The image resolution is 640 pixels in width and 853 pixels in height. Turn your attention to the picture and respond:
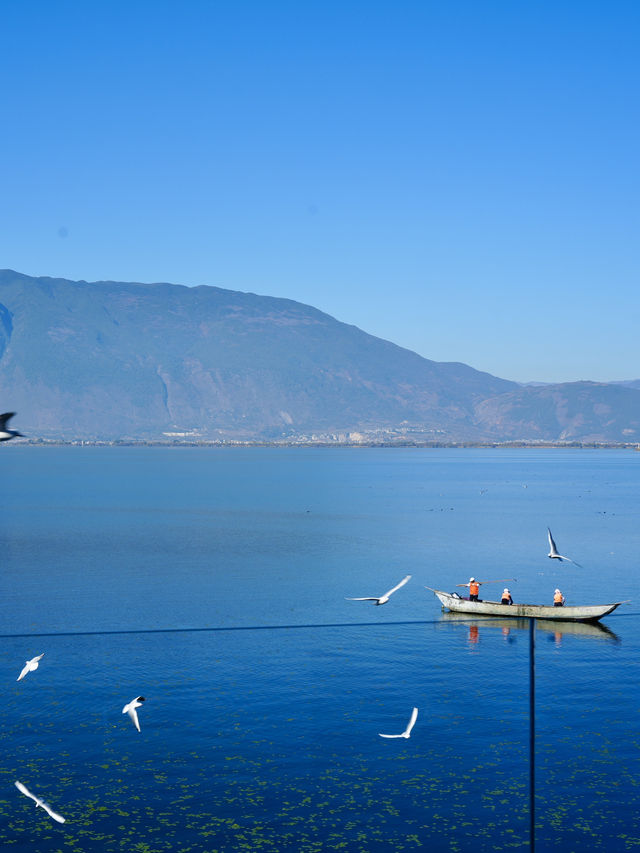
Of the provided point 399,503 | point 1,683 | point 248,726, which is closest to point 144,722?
point 248,726

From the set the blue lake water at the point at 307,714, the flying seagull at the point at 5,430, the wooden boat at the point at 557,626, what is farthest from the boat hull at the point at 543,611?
the flying seagull at the point at 5,430

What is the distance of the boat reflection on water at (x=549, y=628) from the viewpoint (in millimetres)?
65938

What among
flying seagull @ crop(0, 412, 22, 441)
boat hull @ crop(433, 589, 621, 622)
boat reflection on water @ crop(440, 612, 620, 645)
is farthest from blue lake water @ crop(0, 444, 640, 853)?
flying seagull @ crop(0, 412, 22, 441)

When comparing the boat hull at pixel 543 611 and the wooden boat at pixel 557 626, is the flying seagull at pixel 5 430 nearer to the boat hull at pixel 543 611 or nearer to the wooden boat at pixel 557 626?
the wooden boat at pixel 557 626

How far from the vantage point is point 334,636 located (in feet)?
214

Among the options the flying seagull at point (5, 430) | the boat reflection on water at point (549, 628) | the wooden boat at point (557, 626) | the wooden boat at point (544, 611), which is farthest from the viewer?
the wooden boat at point (544, 611)

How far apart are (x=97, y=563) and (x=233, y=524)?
46.1 meters

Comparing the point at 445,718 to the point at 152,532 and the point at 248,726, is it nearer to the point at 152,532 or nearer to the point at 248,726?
the point at 248,726

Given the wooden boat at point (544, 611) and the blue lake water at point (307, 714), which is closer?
the blue lake water at point (307, 714)

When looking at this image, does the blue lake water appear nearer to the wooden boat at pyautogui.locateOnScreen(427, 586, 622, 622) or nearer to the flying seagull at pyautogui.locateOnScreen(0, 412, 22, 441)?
the wooden boat at pyautogui.locateOnScreen(427, 586, 622, 622)

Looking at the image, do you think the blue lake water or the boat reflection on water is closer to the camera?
the blue lake water

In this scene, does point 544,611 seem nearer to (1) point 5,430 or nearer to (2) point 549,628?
(2) point 549,628

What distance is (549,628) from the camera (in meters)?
69.0

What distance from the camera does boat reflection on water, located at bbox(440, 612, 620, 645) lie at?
216 feet
